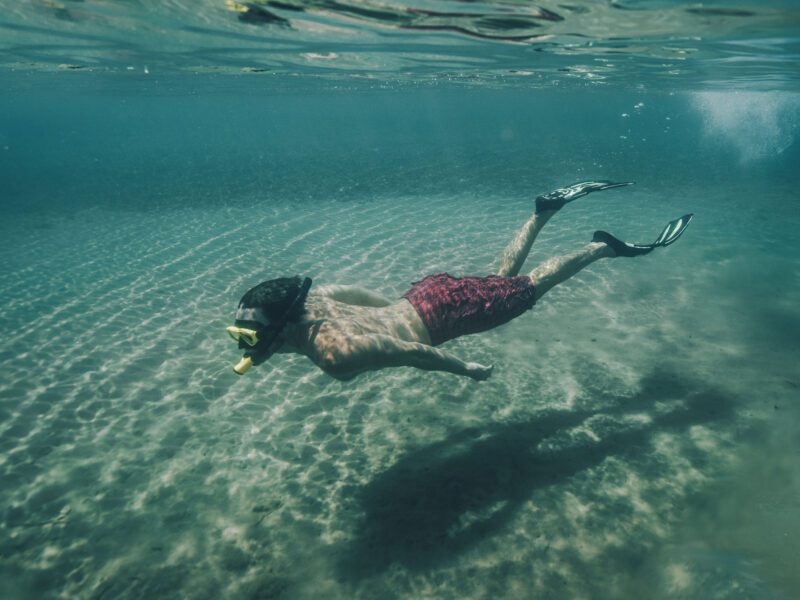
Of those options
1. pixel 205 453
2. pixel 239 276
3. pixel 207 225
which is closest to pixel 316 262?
pixel 239 276

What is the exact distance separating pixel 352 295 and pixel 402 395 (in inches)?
81.8

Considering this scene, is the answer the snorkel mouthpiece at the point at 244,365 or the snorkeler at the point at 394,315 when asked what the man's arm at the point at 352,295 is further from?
the snorkel mouthpiece at the point at 244,365

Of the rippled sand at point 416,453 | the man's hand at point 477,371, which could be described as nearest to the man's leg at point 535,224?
the rippled sand at point 416,453

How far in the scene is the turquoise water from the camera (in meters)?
3.96

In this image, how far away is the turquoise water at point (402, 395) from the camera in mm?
3957

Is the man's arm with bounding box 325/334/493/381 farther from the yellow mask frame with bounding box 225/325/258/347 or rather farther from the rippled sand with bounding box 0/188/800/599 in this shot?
the rippled sand with bounding box 0/188/800/599

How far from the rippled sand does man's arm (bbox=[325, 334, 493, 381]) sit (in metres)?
1.62

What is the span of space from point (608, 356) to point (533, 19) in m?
9.80

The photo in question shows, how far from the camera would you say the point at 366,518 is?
4402mm

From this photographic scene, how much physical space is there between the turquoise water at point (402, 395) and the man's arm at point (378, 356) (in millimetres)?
1620

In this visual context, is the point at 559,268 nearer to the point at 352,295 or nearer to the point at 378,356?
the point at 352,295

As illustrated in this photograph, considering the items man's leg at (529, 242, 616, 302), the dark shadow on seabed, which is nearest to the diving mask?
the dark shadow on seabed

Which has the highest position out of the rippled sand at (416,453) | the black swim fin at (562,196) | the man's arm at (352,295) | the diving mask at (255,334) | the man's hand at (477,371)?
the black swim fin at (562,196)

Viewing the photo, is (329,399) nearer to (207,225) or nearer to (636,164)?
(207,225)
